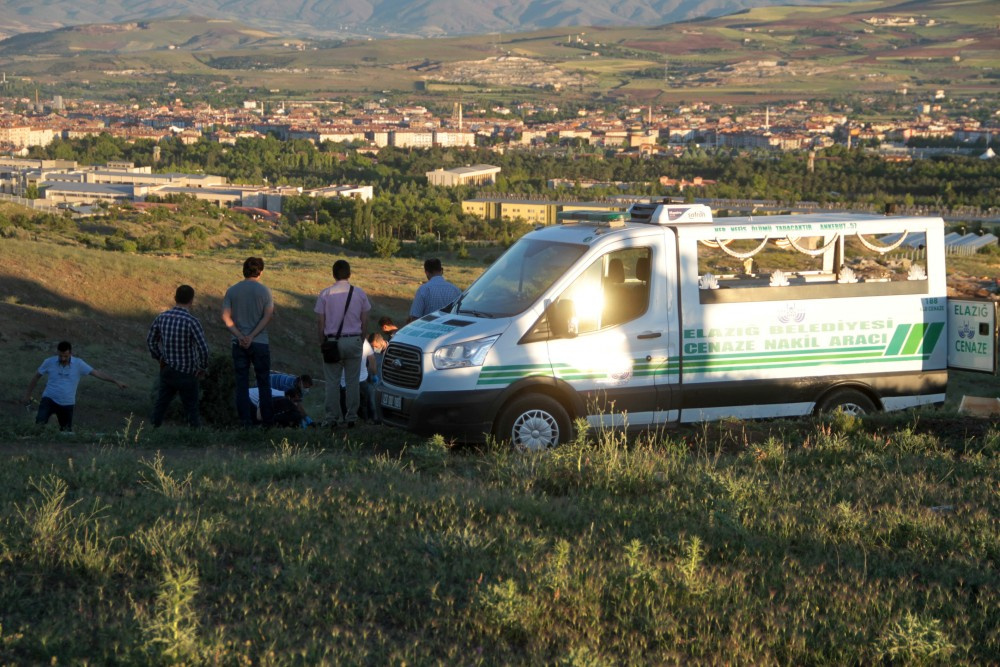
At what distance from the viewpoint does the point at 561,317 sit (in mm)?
9070

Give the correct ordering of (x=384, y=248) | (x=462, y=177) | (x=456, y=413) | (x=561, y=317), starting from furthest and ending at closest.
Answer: (x=462, y=177), (x=384, y=248), (x=561, y=317), (x=456, y=413)

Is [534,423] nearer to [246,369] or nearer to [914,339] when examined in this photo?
[246,369]

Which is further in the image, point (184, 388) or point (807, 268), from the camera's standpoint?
point (184, 388)

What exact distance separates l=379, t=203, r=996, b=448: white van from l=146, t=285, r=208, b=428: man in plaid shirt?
6.18ft

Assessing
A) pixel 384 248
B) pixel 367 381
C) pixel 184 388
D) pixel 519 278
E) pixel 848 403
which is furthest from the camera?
pixel 384 248

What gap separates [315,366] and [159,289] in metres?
4.87

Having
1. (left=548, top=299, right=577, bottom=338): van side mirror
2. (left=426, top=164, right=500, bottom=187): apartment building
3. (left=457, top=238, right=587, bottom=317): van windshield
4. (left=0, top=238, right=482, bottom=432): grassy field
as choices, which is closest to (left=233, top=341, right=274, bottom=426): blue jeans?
(left=457, top=238, right=587, bottom=317): van windshield

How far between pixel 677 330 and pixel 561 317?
95 cm

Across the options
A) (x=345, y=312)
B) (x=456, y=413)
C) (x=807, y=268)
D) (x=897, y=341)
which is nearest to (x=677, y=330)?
(x=807, y=268)

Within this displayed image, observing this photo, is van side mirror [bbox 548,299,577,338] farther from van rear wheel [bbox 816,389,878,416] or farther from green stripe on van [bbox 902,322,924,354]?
green stripe on van [bbox 902,322,924,354]

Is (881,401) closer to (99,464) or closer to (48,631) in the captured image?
(99,464)

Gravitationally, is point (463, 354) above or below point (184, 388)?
above

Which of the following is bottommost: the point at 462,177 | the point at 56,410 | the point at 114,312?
the point at 114,312

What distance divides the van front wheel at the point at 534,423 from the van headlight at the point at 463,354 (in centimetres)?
44
